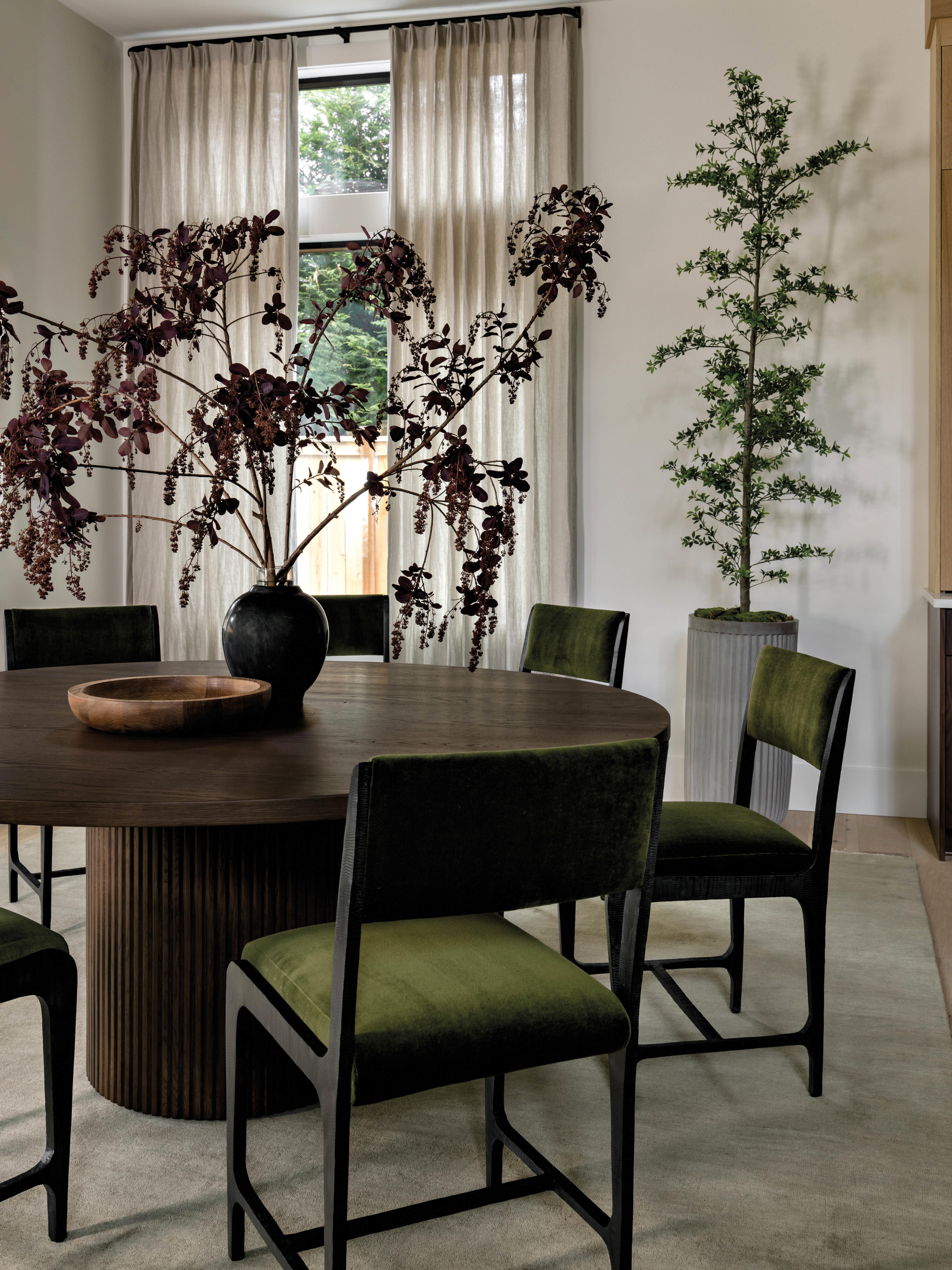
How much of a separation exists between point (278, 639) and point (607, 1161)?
116 centimetres

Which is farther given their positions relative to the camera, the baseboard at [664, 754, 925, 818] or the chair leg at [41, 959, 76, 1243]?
the baseboard at [664, 754, 925, 818]

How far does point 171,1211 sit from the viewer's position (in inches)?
70.4

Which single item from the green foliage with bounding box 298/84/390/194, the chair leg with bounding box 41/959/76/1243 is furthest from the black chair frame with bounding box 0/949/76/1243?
the green foliage with bounding box 298/84/390/194

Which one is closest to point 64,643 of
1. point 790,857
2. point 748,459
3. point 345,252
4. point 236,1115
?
point 236,1115

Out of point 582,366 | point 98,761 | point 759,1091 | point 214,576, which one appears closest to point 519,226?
point 98,761

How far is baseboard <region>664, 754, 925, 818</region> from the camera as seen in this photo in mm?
4457

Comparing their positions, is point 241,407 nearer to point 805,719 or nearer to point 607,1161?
point 805,719

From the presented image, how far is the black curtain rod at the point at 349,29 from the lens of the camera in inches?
181

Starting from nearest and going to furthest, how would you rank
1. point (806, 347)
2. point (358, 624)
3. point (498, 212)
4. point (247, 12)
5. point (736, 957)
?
1. point (736, 957)
2. point (358, 624)
3. point (806, 347)
4. point (498, 212)
5. point (247, 12)

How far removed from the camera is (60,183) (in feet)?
15.6

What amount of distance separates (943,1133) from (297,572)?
3844 millimetres

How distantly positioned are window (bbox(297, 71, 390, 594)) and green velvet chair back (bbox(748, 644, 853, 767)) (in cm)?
280

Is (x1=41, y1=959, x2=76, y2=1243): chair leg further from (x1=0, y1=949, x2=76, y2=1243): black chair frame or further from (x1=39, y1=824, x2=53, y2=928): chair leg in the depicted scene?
(x1=39, y1=824, x2=53, y2=928): chair leg

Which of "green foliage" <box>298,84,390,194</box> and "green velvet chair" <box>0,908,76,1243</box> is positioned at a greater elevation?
"green foliage" <box>298,84,390,194</box>
